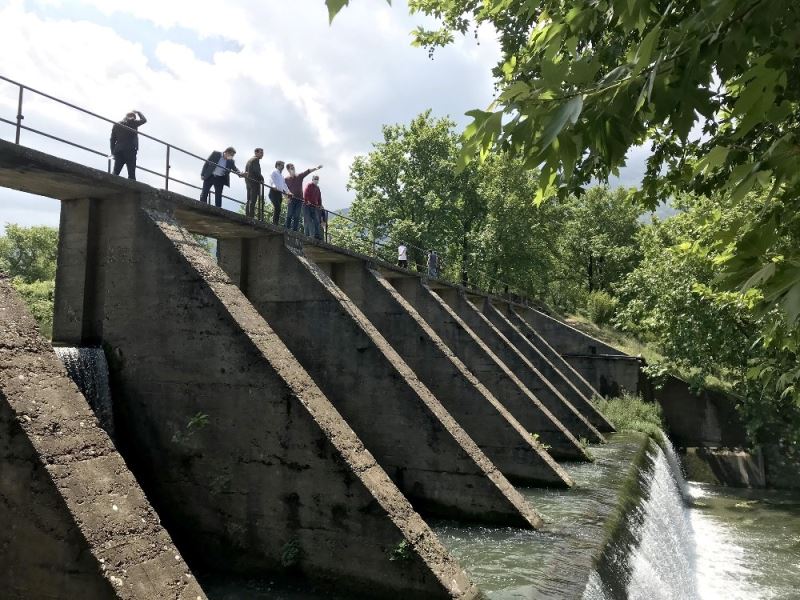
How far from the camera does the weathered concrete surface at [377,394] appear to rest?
31.9ft

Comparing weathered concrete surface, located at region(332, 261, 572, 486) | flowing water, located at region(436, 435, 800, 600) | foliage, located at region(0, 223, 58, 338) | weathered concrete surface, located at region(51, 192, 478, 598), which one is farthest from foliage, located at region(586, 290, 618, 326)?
foliage, located at region(0, 223, 58, 338)

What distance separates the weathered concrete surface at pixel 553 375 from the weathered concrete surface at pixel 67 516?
616 inches

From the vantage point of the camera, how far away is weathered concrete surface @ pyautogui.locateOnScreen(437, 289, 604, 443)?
1736 cm

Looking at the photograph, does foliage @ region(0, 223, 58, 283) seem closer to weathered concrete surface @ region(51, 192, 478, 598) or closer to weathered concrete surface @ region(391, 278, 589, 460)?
weathered concrete surface @ region(391, 278, 589, 460)

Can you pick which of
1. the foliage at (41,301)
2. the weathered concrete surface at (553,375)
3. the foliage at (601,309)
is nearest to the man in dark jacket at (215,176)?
the weathered concrete surface at (553,375)

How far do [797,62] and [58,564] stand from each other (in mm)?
5737

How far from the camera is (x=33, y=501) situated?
4.52m

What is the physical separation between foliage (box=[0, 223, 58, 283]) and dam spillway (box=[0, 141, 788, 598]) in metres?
48.7

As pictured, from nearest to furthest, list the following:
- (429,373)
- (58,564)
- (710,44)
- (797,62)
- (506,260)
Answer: (710,44) → (797,62) → (58,564) → (429,373) → (506,260)

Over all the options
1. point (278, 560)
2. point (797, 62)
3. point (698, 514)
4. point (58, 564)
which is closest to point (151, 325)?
point (278, 560)

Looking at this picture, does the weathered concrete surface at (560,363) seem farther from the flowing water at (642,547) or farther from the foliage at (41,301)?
the foliage at (41,301)

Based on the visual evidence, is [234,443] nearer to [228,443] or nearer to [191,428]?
[228,443]

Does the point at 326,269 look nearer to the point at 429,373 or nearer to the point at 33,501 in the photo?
the point at 429,373

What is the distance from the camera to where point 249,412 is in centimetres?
735
